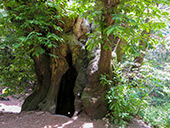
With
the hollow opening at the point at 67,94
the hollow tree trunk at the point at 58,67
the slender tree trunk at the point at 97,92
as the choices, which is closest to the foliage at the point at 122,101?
the slender tree trunk at the point at 97,92

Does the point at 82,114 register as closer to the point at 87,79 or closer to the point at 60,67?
the point at 87,79

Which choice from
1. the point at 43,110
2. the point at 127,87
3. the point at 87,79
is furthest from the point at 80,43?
the point at 43,110

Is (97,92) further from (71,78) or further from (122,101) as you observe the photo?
(71,78)

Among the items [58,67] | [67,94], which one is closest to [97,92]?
[58,67]

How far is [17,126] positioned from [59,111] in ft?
6.77

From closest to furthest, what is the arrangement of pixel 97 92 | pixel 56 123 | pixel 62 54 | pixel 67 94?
pixel 56 123, pixel 97 92, pixel 62 54, pixel 67 94

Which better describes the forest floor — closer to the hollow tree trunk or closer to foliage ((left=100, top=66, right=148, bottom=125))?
foliage ((left=100, top=66, right=148, bottom=125))

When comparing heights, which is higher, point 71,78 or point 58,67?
point 58,67

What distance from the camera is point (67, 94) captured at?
505 cm

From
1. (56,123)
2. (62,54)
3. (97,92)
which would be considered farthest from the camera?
(62,54)

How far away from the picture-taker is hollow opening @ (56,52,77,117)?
16.1ft

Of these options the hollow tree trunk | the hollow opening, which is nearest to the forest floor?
the hollow tree trunk

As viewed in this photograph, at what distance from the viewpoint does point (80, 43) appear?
4449 mm

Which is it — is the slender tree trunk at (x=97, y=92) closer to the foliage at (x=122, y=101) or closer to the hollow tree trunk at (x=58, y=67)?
the foliage at (x=122, y=101)
